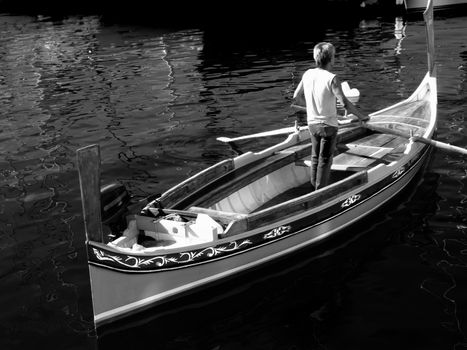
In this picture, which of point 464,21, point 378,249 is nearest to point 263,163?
point 378,249

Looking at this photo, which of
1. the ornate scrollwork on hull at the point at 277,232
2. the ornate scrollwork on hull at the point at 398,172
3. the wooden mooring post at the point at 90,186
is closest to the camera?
the wooden mooring post at the point at 90,186

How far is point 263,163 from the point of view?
1252cm

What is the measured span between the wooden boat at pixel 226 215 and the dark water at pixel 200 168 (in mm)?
444

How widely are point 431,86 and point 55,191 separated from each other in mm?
10848

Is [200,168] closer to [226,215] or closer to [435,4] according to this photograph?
[226,215]

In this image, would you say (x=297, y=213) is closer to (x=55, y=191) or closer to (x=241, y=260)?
(x=241, y=260)

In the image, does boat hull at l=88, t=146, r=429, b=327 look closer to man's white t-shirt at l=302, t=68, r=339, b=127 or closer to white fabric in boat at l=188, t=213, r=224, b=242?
white fabric in boat at l=188, t=213, r=224, b=242

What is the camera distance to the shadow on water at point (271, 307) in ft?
28.3

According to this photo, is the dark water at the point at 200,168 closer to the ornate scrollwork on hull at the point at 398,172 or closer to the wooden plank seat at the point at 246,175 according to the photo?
the ornate scrollwork on hull at the point at 398,172

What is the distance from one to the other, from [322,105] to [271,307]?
148 inches

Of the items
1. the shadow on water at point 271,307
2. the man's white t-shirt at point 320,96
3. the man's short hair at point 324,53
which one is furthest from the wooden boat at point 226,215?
the man's short hair at point 324,53

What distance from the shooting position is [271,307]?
30.9ft

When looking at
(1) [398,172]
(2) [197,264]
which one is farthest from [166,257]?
(1) [398,172]

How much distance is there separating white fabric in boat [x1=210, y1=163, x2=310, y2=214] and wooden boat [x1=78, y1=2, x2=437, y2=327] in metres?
0.02
